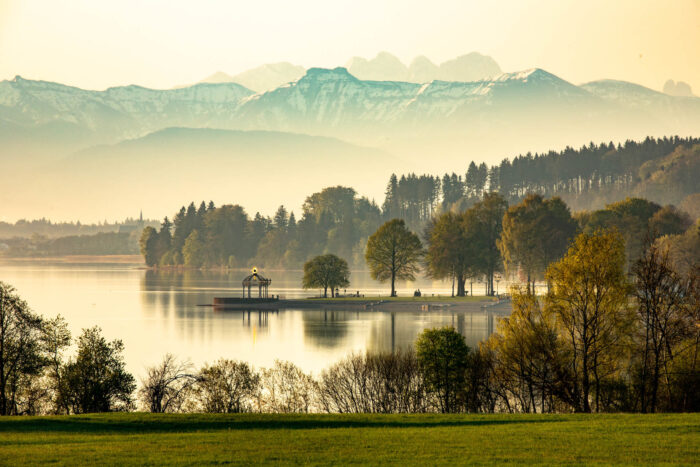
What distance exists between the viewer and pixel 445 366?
180ft

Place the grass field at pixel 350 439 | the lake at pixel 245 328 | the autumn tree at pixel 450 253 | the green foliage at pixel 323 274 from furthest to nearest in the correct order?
the green foliage at pixel 323 274 → the autumn tree at pixel 450 253 → the lake at pixel 245 328 → the grass field at pixel 350 439

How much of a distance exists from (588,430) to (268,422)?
1528 cm

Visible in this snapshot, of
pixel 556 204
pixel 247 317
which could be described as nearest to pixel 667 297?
pixel 247 317

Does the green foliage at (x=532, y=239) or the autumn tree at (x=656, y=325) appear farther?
the green foliage at (x=532, y=239)

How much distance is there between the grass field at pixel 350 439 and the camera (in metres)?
30.2

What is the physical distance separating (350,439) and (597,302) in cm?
2604

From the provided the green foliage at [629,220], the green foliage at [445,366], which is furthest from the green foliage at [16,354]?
the green foliage at [629,220]

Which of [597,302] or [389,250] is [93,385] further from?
[389,250]

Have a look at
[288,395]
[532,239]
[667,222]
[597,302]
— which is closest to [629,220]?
[667,222]

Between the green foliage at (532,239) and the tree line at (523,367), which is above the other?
the green foliage at (532,239)

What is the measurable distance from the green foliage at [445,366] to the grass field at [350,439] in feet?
44.3

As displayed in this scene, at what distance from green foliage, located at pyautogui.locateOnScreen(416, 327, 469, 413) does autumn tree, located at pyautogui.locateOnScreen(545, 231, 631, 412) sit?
7448mm

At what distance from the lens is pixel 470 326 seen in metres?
116

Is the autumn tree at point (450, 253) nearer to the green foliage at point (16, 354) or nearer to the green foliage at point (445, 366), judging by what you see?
the green foliage at point (445, 366)
